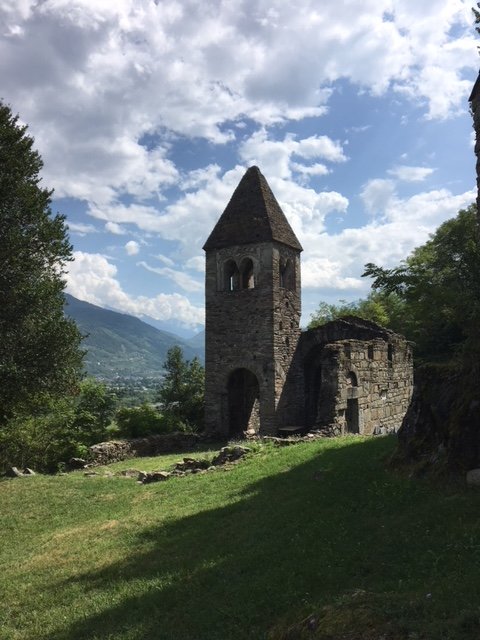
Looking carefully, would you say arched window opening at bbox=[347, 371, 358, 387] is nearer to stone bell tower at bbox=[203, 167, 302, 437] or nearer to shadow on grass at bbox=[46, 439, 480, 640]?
stone bell tower at bbox=[203, 167, 302, 437]

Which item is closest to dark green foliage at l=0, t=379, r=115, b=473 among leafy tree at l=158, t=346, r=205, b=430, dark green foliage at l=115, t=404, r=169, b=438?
dark green foliage at l=115, t=404, r=169, b=438

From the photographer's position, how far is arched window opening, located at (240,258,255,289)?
87.8 ft

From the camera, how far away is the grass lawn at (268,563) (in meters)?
4.56

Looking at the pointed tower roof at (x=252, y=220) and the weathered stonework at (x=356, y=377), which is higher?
the pointed tower roof at (x=252, y=220)

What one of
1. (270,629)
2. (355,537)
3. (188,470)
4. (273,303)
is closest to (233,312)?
(273,303)

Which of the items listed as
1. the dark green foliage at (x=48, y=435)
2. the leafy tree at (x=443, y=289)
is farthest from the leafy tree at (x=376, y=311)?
the dark green foliage at (x=48, y=435)

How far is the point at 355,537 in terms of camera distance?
6.88m

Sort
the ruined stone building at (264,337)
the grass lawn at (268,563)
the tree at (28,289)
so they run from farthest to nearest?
1. the ruined stone building at (264,337)
2. the tree at (28,289)
3. the grass lawn at (268,563)

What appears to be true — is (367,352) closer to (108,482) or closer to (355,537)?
(108,482)

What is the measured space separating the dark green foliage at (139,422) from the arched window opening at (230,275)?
7556 millimetres

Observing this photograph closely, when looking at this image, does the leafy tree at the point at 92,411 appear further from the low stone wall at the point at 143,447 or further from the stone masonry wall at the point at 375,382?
the stone masonry wall at the point at 375,382

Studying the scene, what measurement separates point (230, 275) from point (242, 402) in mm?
6953

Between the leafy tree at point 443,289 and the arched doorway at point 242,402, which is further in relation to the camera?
the arched doorway at point 242,402

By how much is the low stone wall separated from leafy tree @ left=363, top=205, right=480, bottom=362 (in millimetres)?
12273
